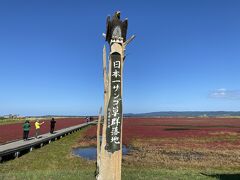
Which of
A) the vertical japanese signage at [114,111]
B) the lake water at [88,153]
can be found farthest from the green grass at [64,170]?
the vertical japanese signage at [114,111]

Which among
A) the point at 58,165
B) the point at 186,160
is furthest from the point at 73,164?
the point at 186,160

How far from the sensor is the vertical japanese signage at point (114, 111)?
7746mm

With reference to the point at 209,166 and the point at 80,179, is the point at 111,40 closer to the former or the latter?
the point at 80,179

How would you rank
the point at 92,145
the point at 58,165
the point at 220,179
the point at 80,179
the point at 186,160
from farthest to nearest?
the point at 92,145 < the point at 186,160 < the point at 58,165 < the point at 220,179 < the point at 80,179

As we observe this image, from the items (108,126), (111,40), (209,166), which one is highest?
(111,40)

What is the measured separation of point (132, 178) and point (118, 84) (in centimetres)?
438

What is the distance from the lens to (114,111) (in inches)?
305

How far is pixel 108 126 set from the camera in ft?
25.4

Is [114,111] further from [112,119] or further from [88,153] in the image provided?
[88,153]

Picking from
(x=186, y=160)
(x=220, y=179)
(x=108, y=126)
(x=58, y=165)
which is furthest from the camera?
(x=186, y=160)

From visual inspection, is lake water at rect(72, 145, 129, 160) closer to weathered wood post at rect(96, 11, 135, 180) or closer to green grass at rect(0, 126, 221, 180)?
green grass at rect(0, 126, 221, 180)

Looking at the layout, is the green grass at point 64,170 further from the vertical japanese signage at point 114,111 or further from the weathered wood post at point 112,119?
the vertical japanese signage at point 114,111

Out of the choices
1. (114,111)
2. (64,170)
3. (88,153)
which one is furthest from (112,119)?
(88,153)

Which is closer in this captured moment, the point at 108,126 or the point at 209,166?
the point at 108,126
